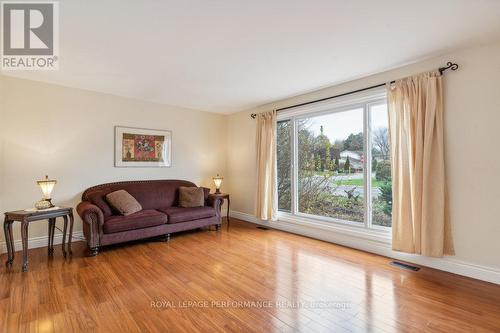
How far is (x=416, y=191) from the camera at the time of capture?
2750 mm

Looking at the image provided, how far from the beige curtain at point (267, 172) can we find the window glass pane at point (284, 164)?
0.17 meters

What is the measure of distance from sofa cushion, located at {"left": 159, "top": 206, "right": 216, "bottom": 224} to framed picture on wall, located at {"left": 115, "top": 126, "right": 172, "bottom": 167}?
105 cm

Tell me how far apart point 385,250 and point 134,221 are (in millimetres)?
3497

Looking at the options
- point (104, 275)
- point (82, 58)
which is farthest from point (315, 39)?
point (104, 275)

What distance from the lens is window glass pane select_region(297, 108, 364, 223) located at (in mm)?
3600

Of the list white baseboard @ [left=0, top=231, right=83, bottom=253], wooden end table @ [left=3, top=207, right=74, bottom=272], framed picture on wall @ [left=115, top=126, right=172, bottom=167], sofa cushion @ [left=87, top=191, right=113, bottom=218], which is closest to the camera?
wooden end table @ [left=3, top=207, right=74, bottom=272]

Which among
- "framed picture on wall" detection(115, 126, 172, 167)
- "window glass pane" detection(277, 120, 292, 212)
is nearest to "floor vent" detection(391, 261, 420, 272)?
"window glass pane" detection(277, 120, 292, 212)

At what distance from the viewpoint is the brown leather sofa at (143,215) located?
3.23 meters

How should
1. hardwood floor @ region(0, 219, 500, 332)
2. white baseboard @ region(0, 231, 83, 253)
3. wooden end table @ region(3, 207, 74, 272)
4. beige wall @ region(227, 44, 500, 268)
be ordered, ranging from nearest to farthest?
hardwood floor @ region(0, 219, 500, 332), beige wall @ region(227, 44, 500, 268), wooden end table @ region(3, 207, 74, 272), white baseboard @ region(0, 231, 83, 253)

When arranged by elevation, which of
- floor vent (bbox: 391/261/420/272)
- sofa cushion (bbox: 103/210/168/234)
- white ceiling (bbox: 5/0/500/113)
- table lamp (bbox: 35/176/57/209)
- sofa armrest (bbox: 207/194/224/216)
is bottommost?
floor vent (bbox: 391/261/420/272)

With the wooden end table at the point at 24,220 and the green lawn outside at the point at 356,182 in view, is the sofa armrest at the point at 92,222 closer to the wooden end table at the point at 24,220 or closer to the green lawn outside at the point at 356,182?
the wooden end table at the point at 24,220

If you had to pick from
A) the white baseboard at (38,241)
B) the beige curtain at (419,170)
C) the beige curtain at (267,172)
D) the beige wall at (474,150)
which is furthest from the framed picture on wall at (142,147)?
the beige wall at (474,150)

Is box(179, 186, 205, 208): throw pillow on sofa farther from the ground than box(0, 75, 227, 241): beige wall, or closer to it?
closer to it

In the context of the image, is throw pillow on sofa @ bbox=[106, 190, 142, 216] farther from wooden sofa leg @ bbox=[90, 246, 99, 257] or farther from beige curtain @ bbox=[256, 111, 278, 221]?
beige curtain @ bbox=[256, 111, 278, 221]
